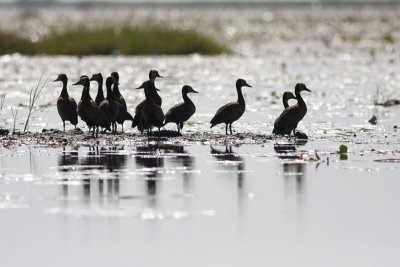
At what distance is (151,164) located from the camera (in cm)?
1578

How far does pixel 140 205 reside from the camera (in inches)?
502

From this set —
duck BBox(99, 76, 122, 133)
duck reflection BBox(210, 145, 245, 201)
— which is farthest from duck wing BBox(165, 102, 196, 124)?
duck reflection BBox(210, 145, 245, 201)

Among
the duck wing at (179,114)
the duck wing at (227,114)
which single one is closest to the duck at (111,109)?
the duck wing at (179,114)

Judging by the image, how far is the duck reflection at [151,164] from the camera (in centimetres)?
1362

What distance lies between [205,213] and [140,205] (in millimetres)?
809

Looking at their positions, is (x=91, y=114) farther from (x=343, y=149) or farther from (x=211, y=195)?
(x=211, y=195)

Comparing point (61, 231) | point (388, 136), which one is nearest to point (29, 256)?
point (61, 231)

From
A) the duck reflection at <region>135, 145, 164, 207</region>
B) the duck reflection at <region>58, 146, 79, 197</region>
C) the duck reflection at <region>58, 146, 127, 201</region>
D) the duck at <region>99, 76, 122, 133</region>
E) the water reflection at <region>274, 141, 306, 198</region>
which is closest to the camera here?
the duck reflection at <region>135, 145, 164, 207</region>

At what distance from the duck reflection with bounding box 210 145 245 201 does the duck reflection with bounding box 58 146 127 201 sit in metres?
1.28

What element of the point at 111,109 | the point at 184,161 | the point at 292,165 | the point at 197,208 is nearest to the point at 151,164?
the point at 184,161

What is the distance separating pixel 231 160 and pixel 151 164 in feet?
3.68

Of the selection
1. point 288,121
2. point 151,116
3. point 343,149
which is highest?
point 151,116

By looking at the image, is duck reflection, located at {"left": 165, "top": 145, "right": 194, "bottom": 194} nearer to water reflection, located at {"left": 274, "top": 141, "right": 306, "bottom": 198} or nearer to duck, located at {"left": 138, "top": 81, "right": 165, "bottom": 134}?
duck, located at {"left": 138, "top": 81, "right": 165, "bottom": 134}

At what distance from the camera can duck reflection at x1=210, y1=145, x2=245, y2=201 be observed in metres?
14.4
